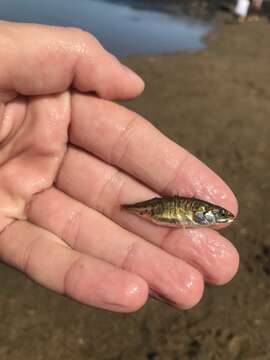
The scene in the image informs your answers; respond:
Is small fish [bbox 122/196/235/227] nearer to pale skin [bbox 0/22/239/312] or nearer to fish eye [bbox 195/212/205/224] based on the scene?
fish eye [bbox 195/212/205/224]

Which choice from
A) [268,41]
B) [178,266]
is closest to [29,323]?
A: [178,266]

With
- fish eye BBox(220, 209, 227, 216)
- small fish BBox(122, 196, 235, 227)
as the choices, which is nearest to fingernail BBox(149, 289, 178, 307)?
small fish BBox(122, 196, 235, 227)

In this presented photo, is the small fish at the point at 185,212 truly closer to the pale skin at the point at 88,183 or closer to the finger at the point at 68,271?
the pale skin at the point at 88,183

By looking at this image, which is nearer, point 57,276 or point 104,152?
point 57,276

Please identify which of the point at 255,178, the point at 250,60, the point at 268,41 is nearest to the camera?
the point at 255,178

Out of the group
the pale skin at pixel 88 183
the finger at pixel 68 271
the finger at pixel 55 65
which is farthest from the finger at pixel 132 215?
the finger at pixel 55 65

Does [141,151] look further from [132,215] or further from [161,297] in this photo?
[161,297]

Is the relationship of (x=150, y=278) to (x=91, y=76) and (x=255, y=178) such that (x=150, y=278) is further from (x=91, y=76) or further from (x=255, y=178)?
(x=255, y=178)

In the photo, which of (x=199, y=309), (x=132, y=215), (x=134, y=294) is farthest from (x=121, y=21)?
(x=134, y=294)
